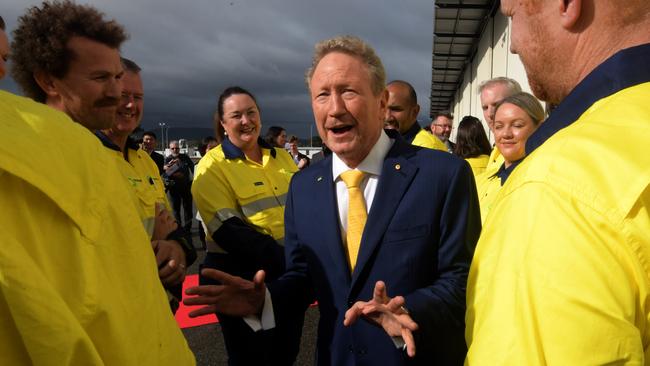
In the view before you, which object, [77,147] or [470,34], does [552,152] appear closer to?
[77,147]

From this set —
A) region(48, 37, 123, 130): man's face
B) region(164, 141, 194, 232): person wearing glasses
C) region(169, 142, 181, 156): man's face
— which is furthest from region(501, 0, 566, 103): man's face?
region(169, 142, 181, 156): man's face

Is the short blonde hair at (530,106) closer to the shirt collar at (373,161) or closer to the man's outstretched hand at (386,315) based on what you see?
the shirt collar at (373,161)

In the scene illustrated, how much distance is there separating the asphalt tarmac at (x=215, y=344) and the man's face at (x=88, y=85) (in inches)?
98.0

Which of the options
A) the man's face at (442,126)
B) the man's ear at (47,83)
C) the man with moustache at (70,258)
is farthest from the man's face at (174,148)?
the man with moustache at (70,258)

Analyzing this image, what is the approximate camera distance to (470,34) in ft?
45.9

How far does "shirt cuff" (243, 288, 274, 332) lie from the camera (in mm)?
1703

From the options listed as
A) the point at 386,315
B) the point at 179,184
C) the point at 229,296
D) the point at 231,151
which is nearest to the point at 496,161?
the point at 231,151

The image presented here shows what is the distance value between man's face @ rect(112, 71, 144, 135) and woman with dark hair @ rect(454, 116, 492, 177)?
284 centimetres

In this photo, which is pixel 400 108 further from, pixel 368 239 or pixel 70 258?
pixel 70 258

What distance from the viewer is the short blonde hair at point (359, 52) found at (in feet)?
6.17

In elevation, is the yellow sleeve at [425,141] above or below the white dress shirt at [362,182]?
above

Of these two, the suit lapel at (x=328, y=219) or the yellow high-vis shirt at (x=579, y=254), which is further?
the suit lapel at (x=328, y=219)

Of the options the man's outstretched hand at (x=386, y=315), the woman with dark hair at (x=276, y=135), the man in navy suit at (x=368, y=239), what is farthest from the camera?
the woman with dark hair at (x=276, y=135)

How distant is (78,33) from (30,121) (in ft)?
4.16
